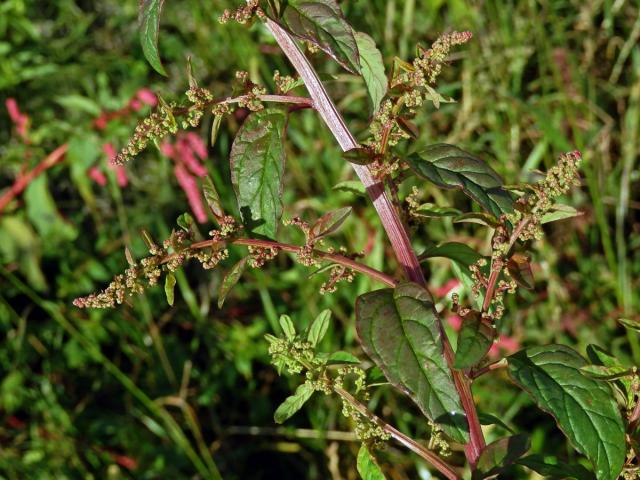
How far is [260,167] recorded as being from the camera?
112 cm

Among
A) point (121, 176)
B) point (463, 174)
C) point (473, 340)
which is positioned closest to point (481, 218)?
point (463, 174)

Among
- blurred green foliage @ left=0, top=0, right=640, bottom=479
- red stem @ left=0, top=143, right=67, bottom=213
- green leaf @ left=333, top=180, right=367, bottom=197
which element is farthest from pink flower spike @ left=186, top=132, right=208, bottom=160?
green leaf @ left=333, top=180, right=367, bottom=197

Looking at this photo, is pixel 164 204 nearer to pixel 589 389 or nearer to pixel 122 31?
pixel 122 31

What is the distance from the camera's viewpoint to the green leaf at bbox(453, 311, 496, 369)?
37.1 inches

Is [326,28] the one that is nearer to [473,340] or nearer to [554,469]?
[473,340]

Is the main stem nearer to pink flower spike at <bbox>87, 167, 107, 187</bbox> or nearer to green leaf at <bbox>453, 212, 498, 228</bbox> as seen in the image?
green leaf at <bbox>453, 212, 498, 228</bbox>

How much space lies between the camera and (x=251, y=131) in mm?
1122

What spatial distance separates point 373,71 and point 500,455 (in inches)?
19.8

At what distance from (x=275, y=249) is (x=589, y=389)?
40 centimetres

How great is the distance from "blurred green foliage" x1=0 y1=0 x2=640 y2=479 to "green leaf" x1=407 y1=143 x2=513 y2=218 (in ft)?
4.69

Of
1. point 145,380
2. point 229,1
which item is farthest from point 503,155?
point 145,380

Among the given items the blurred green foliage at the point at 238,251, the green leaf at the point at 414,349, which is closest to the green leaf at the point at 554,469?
the green leaf at the point at 414,349

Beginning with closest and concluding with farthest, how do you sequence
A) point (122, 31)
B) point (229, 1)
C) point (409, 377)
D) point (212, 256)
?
1. point (409, 377)
2. point (212, 256)
3. point (229, 1)
4. point (122, 31)

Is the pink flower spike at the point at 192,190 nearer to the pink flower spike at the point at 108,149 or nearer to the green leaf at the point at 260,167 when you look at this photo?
the pink flower spike at the point at 108,149
